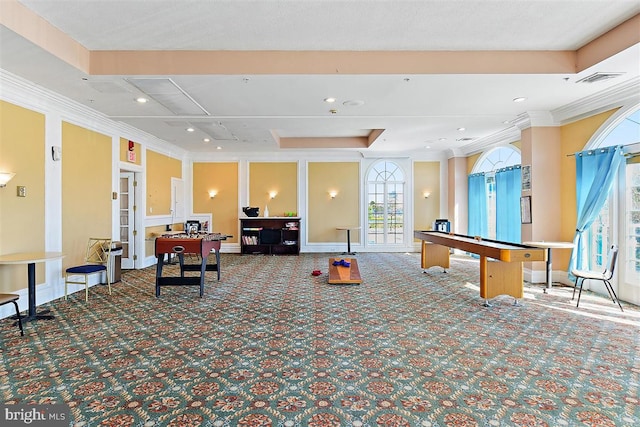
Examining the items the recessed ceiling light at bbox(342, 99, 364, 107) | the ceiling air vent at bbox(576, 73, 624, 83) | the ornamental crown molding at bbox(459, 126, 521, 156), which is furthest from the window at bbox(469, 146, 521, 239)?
the recessed ceiling light at bbox(342, 99, 364, 107)

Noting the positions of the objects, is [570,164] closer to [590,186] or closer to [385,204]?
[590,186]

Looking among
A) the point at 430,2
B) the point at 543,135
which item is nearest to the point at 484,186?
the point at 543,135

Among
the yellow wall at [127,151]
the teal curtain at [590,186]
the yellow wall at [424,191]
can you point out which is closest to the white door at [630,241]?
the teal curtain at [590,186]

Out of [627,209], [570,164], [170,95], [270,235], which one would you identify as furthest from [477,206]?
[170,95]

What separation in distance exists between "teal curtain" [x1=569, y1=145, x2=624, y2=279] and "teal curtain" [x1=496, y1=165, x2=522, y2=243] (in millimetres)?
1496

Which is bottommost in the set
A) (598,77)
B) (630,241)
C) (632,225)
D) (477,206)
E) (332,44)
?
(630,241)

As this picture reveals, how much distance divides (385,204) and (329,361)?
27.0ft

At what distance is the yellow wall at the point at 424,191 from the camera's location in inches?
425

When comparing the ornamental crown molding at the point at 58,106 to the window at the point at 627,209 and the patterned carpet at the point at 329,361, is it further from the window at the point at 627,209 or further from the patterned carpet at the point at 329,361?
the window at the point at 627,209

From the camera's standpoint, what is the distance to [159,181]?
347 inches

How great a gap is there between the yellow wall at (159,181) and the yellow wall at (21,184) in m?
3.28

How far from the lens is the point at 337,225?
10.8 meters

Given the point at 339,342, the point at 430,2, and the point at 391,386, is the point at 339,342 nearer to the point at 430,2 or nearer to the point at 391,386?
the point at 391,386

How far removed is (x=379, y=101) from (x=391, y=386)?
14.2 feet
